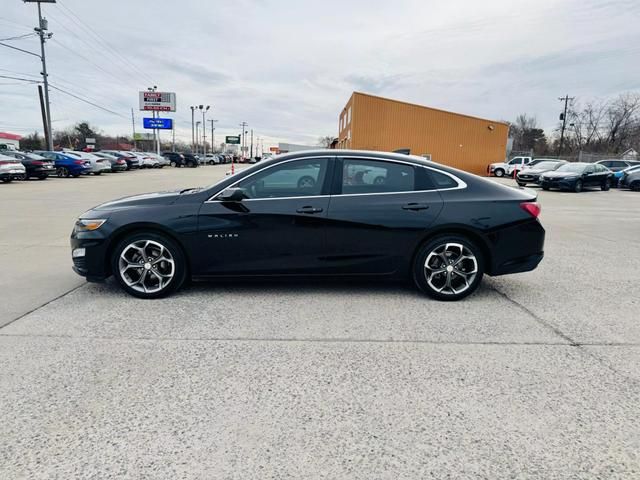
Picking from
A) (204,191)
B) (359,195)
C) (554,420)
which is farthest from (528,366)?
(204,191)

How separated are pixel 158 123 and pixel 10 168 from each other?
4270 centimetres

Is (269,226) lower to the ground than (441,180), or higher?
lower

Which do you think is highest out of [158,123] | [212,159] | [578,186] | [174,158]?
[158,123]

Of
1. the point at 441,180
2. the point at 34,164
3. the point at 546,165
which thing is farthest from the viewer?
the point at 546,165

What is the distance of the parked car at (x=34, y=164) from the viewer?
22.0m

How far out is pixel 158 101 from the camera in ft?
191

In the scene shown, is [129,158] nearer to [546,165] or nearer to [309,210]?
[546,165]

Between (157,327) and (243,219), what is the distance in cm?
→ 133

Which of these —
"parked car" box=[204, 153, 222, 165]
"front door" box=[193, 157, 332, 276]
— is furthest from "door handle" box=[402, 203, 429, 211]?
"parked car" box=[204, 153, 222, 165]

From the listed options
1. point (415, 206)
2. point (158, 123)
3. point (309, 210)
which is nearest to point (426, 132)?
point (415, 206)

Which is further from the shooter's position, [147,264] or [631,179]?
[631,179]

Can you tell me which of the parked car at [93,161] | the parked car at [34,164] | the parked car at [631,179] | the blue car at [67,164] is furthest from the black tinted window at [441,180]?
the parked car at [93,161]

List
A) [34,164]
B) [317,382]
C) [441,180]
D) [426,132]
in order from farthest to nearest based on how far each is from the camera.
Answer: [426,132] → [34,164] → [441,180] → [317,382]

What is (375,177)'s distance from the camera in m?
4.51
